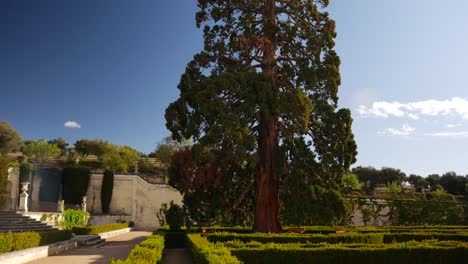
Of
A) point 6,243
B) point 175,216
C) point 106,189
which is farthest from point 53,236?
point 106,189

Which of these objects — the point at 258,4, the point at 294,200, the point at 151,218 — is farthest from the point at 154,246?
the point at 151,218

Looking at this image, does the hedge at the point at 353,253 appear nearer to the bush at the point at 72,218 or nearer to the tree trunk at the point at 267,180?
the tree trunk at the point at 267,180

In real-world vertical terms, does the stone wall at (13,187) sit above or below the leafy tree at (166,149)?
below

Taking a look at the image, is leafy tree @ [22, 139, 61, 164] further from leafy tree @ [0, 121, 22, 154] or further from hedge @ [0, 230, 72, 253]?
hedge @ [0, 230, 72, 253]

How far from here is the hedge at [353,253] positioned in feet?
36.9

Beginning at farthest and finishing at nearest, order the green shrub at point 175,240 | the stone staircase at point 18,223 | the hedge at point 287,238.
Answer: the green shrub at point 175,240 < the stone staircase at point 18,223 < the hedge at point 287,238

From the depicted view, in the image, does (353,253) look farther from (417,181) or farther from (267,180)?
(417,181)

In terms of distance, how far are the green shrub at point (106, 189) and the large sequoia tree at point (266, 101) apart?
23.4 metres

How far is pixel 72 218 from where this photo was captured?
94.5 feet

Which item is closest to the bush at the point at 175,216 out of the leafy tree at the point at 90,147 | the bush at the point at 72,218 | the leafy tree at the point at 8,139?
the bush at the point at 72,218

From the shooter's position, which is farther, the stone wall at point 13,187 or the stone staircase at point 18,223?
the stone wall at point 13,187

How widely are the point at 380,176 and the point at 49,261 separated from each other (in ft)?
240

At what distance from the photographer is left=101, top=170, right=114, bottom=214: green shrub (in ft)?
133

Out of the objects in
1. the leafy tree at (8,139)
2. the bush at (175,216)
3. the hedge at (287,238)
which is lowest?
the hedge at (287,238)
